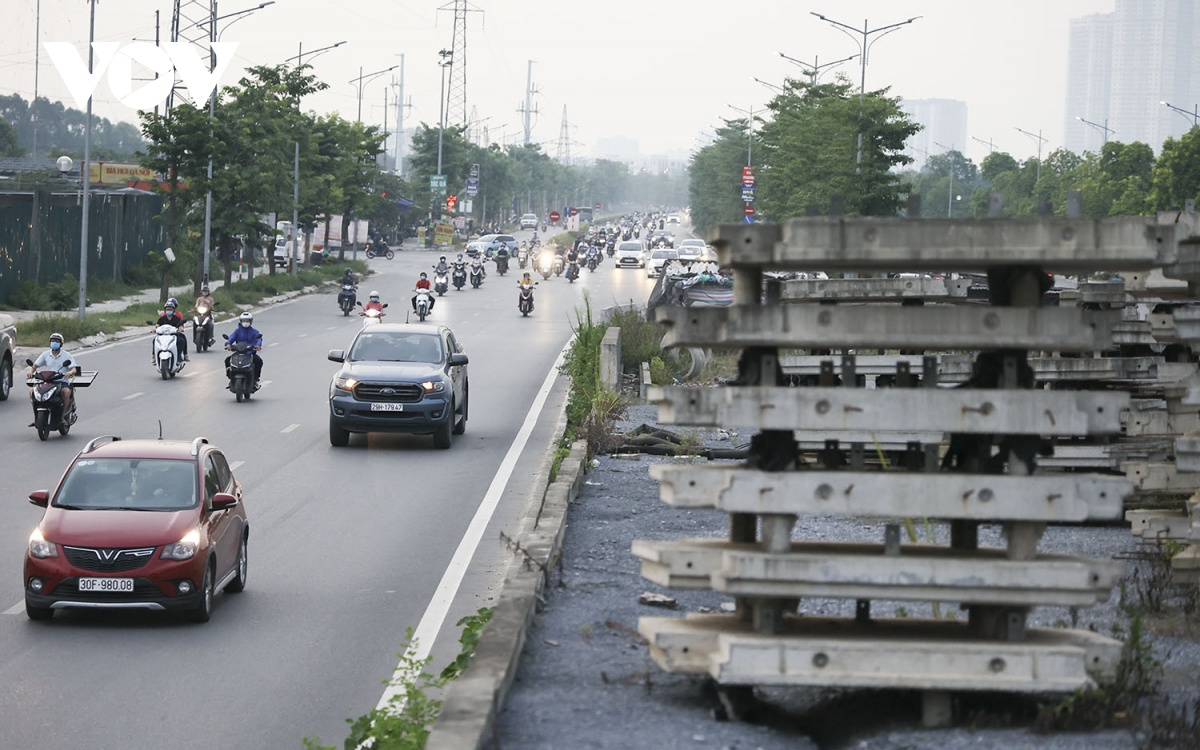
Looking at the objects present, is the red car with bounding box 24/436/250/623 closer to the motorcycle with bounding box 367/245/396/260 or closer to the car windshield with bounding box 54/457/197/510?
the car windshield with bounding box 54/457/197/510

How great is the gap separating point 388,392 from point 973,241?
1718 centimetres

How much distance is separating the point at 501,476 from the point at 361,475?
1.77m

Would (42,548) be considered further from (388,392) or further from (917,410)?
(388,392)

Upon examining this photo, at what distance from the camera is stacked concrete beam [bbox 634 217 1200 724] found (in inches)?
312

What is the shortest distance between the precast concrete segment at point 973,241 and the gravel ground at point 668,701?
215cm

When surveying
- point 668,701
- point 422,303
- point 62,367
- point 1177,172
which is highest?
point 1177,172

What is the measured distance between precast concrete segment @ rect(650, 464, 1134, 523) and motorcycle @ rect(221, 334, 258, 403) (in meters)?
23.3

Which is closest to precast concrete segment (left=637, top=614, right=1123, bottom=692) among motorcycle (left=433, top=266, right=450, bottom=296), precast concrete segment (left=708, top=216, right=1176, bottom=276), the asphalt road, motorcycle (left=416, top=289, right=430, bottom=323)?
precast concrete segment (left=708, top=216, right=1176, bottom=276)

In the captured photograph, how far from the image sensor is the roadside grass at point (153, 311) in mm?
41469

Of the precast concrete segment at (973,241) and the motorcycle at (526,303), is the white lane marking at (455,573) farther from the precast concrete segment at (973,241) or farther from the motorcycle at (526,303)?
the motorcycle at (526,303)

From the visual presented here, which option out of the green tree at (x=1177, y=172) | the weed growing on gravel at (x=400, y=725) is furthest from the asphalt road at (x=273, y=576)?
the green tree at (x=1177, y=172)

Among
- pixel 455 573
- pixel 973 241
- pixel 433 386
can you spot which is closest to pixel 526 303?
pixel 433 386

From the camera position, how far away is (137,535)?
42.9 feet

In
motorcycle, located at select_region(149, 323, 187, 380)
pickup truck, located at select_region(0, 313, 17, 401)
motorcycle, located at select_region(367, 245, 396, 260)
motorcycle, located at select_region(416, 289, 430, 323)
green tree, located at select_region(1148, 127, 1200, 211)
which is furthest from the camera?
motorcycle, located at select_region(367, 245, 396, 260)
